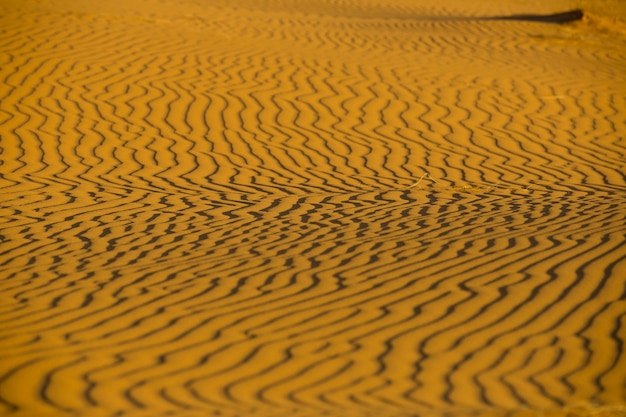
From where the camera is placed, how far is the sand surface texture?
153 inches

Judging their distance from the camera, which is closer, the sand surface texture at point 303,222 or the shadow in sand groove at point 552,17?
the sand surface texture at point 303,222

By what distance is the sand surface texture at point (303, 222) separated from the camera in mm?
3883

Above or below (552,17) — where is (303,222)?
below

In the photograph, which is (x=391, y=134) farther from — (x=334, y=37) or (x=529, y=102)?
(x=334, y=37)

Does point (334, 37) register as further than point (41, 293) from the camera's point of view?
Yes

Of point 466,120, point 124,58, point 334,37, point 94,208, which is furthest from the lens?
point 334,37

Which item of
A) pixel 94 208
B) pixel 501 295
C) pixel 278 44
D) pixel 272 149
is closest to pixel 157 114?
pixel 272 149

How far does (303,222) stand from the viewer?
6.97 m

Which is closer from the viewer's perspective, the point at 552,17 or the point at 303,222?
the point at 303,222

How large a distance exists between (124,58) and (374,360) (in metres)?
10.0

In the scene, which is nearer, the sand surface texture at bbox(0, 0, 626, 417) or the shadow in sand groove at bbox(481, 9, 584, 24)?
the sand surface texture at bbox(0, 0, 626, 417)

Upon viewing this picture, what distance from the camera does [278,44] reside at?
49.6ft

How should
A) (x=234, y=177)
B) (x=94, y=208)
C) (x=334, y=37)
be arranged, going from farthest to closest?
(x=334, y=37), (x=234, y=177), (x=94, y=208)

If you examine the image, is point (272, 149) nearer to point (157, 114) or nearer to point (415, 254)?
point (157, 114)
